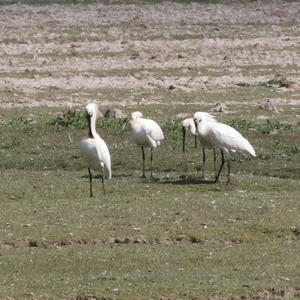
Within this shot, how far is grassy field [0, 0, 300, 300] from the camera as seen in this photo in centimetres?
1381

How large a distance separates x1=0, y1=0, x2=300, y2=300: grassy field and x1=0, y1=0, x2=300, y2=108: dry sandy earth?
3.2 inches

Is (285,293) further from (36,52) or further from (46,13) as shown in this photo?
(46,13)

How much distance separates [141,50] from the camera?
39812 millimetres

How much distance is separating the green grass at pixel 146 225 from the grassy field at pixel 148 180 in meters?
0.02

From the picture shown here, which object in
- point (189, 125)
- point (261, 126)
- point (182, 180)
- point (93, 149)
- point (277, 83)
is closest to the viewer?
point (93, 149)

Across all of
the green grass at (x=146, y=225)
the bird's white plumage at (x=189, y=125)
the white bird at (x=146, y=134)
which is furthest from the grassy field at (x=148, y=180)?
the white bird at (x=146, y=134)

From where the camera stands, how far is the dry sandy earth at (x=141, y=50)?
3212 centimetres

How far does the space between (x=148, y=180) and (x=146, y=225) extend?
4.01 metres

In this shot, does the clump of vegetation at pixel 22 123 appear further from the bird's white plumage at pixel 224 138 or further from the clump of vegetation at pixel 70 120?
the bird's white plumage at pixel 224 138

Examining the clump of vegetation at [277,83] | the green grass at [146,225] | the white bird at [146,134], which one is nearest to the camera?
the green grass at [146,225]

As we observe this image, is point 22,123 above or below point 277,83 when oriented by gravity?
above

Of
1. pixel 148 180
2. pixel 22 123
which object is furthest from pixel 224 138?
pixel 22 123

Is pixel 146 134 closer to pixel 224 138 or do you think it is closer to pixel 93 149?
pixel 224 138

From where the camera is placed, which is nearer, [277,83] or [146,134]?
[146,134]
